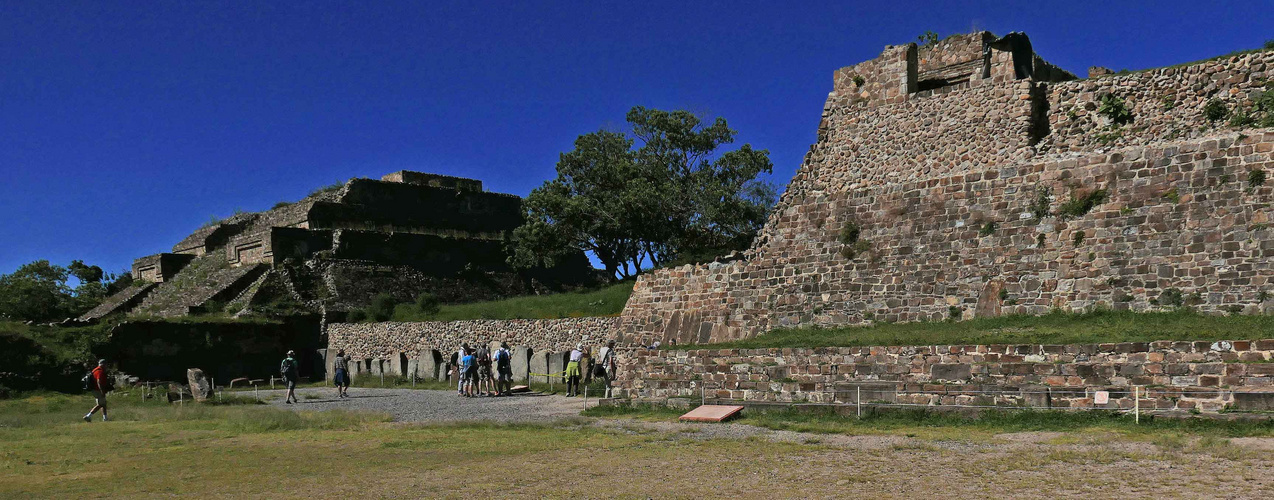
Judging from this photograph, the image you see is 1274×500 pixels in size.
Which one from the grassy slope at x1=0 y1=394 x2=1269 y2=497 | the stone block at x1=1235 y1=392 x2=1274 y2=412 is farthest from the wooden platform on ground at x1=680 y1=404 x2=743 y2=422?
the stone block at x1=1235 y1=392 x2=1274 y2=412

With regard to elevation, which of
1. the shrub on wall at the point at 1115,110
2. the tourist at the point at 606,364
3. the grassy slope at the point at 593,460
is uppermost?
the shrub on wall at the point at 1115,110

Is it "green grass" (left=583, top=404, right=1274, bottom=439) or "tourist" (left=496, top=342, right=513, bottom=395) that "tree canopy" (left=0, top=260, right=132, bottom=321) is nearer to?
"tourist" (left=496, top=342, right=513, bottom=395)

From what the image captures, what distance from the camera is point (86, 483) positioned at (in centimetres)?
→ 1024

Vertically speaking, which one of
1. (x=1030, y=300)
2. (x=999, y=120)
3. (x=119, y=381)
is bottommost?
(x=119, y=381)

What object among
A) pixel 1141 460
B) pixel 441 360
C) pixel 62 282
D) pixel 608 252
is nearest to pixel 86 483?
pixel 1141 460

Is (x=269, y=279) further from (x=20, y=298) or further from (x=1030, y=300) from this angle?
(x=1030, y=300)

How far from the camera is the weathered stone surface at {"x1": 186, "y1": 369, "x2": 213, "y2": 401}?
77.4 ft

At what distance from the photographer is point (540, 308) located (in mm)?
32188

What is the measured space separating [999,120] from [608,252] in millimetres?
23162

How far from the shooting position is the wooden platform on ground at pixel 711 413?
1446 cm

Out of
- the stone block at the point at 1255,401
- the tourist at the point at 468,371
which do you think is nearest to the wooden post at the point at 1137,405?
the stone block at the point at 1255,401

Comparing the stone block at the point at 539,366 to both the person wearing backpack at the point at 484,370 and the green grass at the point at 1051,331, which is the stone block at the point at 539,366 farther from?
the green grass at the point at 1051,331

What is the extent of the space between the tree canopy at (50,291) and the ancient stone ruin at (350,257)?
216 centimetres

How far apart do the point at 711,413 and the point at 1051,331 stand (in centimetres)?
503
